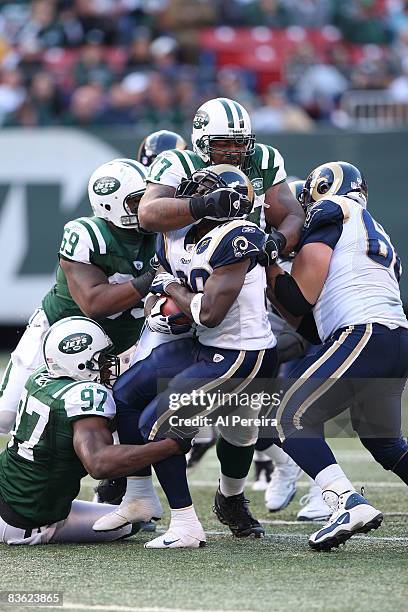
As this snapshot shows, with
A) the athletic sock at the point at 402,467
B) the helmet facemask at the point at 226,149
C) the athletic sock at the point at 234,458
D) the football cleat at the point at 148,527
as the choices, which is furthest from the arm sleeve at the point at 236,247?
the football cleat at the point at 148,527

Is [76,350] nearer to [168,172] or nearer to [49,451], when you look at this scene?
[49,451]

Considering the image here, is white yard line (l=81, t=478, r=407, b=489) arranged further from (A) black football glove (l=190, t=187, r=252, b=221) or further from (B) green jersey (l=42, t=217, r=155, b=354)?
(A) black football glove (l=190, t=187, r=252, b=221)

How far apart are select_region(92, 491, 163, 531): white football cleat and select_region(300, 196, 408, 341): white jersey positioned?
40.1 inches

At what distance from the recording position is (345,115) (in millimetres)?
13117

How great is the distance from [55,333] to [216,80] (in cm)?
914

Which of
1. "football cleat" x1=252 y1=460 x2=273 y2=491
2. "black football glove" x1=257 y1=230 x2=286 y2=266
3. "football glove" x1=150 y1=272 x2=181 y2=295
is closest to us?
"black football glove" x1=257 y1=230 x2=286 y2=266

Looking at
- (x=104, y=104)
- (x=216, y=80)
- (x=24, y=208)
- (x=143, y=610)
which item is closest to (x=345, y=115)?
(x=216, y=80)

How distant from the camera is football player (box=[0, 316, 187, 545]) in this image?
15.9ft

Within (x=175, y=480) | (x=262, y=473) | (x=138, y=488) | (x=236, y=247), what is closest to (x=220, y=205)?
(x=236, y=247)

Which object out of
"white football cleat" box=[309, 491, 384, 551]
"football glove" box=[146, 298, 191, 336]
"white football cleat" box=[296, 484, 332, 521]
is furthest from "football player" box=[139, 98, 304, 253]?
"white football cleat" box=[296, 484, 332, 521]

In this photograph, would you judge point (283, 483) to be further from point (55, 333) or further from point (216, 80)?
point (216, 80)

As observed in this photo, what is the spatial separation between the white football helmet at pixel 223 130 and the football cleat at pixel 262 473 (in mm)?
2123

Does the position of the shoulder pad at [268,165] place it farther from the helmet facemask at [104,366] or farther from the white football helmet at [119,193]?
the helmet facemask at [104,366]

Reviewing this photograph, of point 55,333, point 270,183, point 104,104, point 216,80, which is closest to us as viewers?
point 55,333
